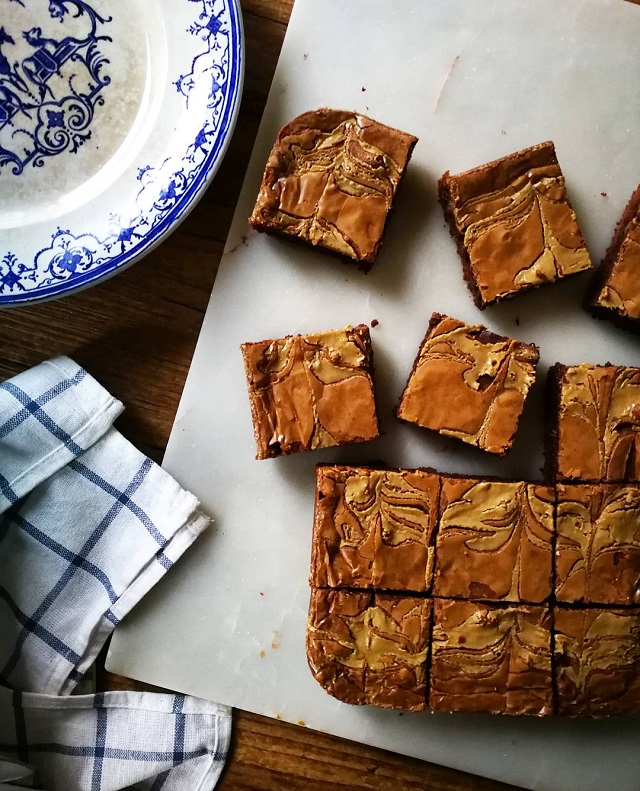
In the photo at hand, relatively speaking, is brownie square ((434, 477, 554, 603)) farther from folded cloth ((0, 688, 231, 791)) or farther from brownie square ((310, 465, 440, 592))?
folded cloth ((0, 688, 231, 791))

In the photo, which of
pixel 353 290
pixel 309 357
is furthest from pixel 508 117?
pixel 309 357

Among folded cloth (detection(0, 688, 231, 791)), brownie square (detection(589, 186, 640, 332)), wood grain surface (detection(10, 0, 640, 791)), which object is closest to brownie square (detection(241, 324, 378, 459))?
wood grain surface (detection(10, 0, 640, 791))

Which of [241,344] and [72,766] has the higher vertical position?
[241,344]

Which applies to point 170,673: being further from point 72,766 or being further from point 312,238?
point 312,238

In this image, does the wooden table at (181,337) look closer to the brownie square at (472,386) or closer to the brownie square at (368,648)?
the brownie square at (368,648)

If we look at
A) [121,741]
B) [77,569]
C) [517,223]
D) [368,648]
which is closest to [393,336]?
[517,223]

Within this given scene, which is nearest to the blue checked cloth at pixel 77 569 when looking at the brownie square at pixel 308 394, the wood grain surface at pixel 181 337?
the wood grain surface at pixel 181 337
